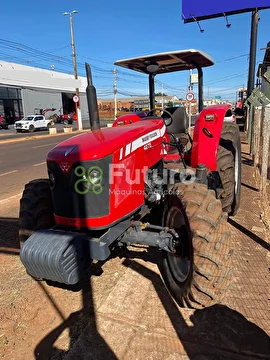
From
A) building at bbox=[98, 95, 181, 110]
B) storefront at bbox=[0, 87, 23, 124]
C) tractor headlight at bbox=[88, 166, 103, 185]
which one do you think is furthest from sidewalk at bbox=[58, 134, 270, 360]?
storefront at bbox=[0, 87, 23, 124]

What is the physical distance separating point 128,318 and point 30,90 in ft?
141

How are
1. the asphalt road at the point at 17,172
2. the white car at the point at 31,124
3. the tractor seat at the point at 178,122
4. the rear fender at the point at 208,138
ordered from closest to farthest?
the rear fender at the point at 208,138 → the tractor seat at the point at 178,122 → the asphalt road at the point at 17,172 → the white car at the point at 31,124

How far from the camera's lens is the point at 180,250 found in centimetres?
276

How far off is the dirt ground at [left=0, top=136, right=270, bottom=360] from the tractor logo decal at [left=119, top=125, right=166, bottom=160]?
1.30m

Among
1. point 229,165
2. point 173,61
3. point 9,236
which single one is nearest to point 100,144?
point 229,165

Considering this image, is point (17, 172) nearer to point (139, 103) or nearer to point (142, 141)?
point (142, 141)

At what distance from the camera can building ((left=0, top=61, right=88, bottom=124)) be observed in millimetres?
37438

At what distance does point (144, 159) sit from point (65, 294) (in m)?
1.46

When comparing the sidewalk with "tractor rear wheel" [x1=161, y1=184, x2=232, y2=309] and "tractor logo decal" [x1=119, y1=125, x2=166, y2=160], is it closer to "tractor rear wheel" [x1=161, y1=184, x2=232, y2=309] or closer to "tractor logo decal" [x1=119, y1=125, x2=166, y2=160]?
"tractor rear wheel" [x1=161, y1=184, x2=232, y2=309]

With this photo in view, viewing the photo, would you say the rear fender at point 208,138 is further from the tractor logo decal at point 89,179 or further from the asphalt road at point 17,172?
the asphalt road at point 17,172

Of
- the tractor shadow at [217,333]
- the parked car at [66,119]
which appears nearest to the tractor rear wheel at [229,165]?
the tractor shadow at [217,333]

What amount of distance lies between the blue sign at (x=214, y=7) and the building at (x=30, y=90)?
1682cm

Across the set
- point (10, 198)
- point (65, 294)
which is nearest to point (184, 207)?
point (65, 294)

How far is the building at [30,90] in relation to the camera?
37.4 meters
